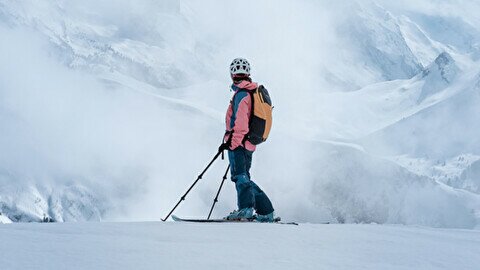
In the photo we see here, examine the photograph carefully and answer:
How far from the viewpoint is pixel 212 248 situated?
5902 millimetres

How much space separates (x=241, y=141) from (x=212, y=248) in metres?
4.25

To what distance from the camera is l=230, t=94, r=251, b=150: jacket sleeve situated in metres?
9.92

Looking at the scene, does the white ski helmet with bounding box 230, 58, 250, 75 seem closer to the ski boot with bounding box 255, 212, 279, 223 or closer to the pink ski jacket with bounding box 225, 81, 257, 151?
the pink ski jacket with bounding box 225, 81, 257, 151

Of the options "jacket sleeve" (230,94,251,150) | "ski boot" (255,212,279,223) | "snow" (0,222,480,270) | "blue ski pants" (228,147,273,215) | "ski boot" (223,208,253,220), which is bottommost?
"snow" (0,222,480,270)

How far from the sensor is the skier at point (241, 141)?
32.7ft

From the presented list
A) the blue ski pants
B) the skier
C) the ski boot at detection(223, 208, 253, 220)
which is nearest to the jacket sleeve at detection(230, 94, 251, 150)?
the skier

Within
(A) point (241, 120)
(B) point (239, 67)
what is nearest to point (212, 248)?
(A) point (241, 120)

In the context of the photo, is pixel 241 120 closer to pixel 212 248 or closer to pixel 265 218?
pixel 265 218

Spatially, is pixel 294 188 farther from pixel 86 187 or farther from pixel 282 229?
pixel 282 229

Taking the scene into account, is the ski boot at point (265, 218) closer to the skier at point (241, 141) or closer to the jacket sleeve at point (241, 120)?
the skier at point (241, 141)

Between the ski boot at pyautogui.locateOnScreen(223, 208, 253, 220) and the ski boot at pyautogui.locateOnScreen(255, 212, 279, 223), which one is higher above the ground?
the ski boot at pyautogui.locateOnScreen(255, 212, 279, 223)

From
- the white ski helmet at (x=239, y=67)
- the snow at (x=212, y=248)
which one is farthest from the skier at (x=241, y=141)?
the snow at (x=212, y=248)

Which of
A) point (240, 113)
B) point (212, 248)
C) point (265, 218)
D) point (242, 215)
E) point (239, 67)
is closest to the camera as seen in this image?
point (212, 248)

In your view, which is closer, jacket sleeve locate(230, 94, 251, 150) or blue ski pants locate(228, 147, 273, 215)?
jacket sleeve locate(230, 94, 251, 150)
